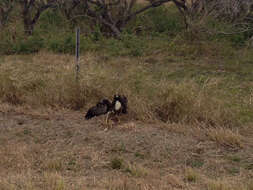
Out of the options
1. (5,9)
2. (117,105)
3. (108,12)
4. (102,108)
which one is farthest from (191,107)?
(5,9)

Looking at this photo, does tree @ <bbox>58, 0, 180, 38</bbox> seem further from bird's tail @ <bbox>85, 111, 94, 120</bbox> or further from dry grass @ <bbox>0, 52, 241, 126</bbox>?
bird's tail @ <bbox>85, 111, 94, 120</bbox>

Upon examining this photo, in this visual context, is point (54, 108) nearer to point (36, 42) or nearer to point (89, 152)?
point (89, 152)

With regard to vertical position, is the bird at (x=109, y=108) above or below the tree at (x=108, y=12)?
below

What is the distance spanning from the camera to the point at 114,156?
16.0 ft

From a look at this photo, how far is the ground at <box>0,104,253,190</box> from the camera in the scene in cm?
402

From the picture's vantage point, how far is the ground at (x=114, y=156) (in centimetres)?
402

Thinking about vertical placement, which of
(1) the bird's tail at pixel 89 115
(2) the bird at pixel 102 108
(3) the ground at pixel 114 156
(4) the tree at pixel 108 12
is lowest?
(3) the ground at pixel 114 156

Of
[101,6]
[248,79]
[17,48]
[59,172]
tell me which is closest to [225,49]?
[248,79]

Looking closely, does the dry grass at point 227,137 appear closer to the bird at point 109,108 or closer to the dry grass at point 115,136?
the dry grass at point 115,136

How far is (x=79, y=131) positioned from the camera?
18.9 ft

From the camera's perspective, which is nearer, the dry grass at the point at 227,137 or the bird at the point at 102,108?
the dry grass at the point at 227,137

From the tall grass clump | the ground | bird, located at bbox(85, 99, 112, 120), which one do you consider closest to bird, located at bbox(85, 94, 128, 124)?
bird, located at bbox(85, 99, 112, 120)

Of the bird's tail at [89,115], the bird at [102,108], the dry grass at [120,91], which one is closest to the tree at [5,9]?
the dry grass at [120,91]

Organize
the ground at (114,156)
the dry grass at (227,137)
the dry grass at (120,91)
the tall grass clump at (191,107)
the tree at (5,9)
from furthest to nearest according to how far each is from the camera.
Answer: the tree at (5,9) < the dry grass at (120,91) < the tall grass clump at (191,107) < the dry grass at (227,137) < the ground at (114,156)
